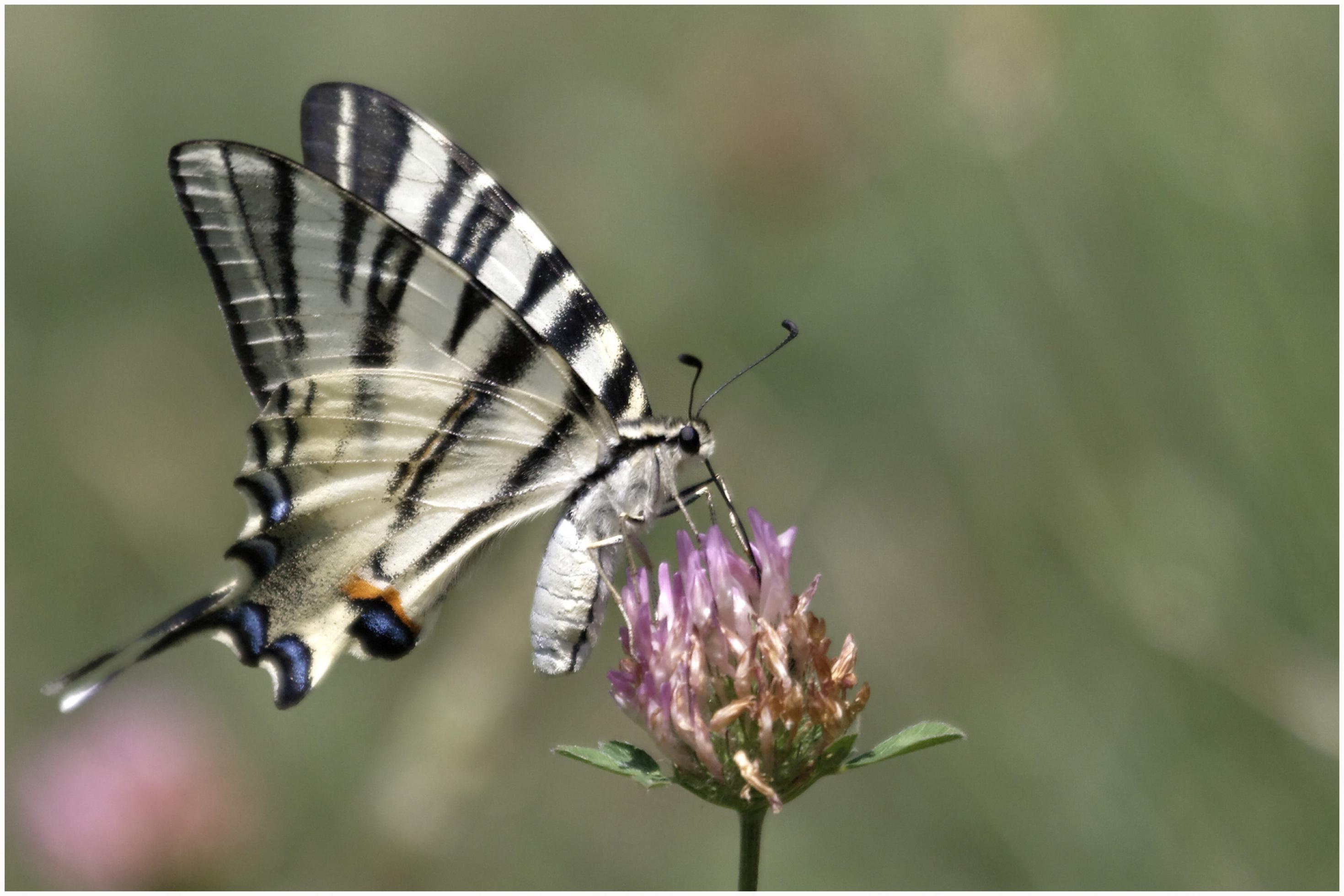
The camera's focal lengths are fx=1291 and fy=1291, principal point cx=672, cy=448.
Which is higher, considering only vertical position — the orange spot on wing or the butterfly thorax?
the butterfly thorax

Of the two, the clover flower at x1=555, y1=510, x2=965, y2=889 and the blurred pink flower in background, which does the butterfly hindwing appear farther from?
the blurred pink flower in background

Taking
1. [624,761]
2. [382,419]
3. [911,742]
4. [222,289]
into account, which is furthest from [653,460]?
[222,289]

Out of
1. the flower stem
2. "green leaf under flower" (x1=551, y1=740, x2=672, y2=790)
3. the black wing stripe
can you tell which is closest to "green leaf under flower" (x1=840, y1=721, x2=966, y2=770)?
the flower stem

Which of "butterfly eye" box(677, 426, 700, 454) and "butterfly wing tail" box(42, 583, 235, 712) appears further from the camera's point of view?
"butterfly eye" box(677, 426, 700, 454)

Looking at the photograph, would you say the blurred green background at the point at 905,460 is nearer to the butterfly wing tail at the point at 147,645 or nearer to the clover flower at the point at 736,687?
the butterfly wing tail at the point at 147,645

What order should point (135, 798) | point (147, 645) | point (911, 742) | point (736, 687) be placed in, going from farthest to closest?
point (135, 798)
point (147, 645)
point (736, 687)
point (911, 742)

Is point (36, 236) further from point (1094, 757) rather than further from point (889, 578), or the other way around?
point (1094, 757)

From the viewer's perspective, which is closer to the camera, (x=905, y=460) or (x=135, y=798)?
(x=135, y=798)

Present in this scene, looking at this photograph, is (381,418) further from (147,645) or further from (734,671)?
(734,671)
